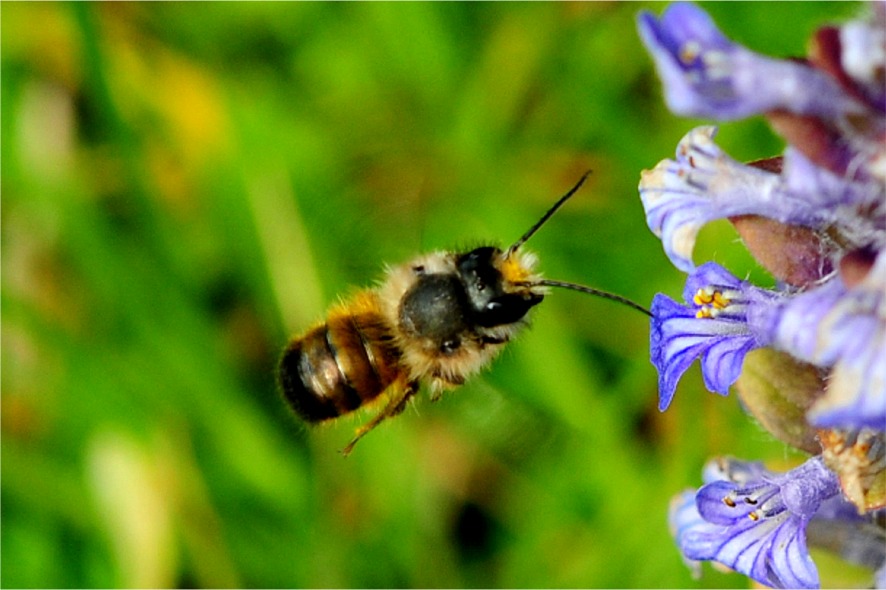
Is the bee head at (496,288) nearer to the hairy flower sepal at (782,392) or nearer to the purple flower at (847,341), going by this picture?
the hairy flower sepal at (782,392)

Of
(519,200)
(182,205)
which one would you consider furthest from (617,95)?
(182,205)

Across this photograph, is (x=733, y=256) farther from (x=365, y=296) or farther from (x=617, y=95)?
(x=365, y=296)

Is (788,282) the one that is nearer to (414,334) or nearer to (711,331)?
(711,331)

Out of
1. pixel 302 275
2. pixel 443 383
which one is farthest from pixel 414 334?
pixel 302 275

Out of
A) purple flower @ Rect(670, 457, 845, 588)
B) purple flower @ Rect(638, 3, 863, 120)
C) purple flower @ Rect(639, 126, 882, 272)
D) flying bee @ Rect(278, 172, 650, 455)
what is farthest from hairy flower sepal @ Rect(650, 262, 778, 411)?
flying bee @ Rect(278, 172, 650, 455)

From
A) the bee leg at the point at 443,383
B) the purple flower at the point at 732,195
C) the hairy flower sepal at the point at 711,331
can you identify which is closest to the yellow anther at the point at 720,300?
the hairy flower sepal at the point at 711,331

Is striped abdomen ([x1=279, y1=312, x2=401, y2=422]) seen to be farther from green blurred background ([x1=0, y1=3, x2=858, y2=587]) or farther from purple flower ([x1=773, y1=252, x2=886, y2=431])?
purple flower ([x1=773, y1=252, x2=886, y2=431])
